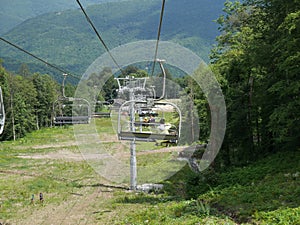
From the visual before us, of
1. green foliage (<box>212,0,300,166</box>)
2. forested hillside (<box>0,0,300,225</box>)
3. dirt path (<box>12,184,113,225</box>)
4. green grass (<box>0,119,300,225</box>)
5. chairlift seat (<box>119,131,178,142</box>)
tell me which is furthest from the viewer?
green foliage (<box>212,0,300,166</box>)

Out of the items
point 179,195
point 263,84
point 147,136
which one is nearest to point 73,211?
point 147,136

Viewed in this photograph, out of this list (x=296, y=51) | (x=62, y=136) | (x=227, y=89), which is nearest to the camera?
(x=296, y=51)

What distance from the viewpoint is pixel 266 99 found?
18531 millimetres

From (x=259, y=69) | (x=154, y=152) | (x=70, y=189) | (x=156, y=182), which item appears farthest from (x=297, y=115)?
(x=154, y=152)

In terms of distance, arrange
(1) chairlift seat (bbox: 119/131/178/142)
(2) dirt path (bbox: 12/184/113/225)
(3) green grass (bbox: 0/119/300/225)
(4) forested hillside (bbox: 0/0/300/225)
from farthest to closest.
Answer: (2) dirt path (bbox: 12/184/113/225) < (4) forested hillside (bbox: 0/0/300/225) < (1) chairlift seat (bbox: 119/131/178/142) < (3) green grass (bbox: 0/119/300/225)

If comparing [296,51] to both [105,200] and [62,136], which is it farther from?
[62,136]

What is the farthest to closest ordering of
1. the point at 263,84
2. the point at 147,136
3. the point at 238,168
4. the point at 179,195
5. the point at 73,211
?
the point at 238,168
the point at 263,84
the point at 179,195
the point at 73,211
the point at 147,136

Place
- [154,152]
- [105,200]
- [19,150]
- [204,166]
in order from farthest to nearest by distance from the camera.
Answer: [19,150], [154,152], [204,166], [105,200]

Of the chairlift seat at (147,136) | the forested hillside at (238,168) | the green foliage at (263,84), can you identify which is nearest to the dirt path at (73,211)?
the forested hillside at (238,168)

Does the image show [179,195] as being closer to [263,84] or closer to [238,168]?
[238,168]

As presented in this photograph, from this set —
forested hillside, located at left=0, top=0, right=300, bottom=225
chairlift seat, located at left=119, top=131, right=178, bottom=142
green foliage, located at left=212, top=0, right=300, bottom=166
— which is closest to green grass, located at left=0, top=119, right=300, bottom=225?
forested hillside, located at left=0, top=0, right=300, bottom=225

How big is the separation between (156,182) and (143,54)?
23.7ft

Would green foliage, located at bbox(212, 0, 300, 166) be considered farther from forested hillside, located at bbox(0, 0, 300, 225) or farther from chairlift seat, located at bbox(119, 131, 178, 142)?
chairlift seat, located at bbox(119, 131, 178, 142)

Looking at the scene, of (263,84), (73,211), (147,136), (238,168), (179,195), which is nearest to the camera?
(147,136)
